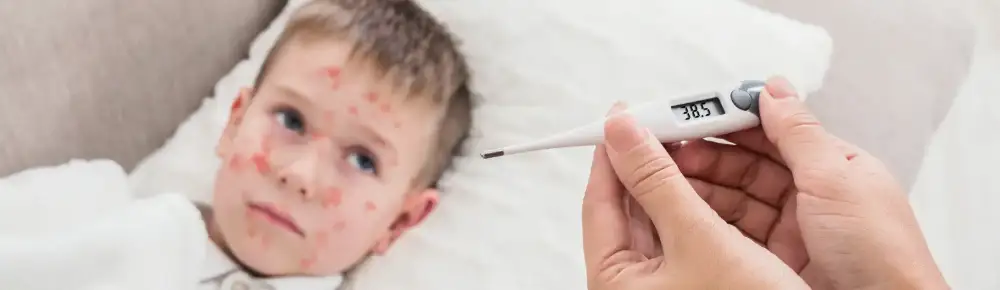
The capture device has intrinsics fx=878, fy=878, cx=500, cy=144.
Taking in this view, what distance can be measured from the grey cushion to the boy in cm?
10

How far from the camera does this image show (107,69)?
82 centimetres

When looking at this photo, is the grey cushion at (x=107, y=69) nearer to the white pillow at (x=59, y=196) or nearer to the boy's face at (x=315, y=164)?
the white pillow at (x=59, y=196)

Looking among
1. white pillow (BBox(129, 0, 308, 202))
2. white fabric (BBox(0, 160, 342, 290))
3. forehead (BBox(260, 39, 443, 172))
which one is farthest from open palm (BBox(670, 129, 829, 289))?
white pillow (BBox(129, 0, 308, 202))

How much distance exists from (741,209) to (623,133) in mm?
214

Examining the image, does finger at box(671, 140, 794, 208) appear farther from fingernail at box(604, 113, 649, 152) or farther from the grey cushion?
the grey cushion

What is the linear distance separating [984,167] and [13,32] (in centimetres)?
102

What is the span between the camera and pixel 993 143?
3.35ft

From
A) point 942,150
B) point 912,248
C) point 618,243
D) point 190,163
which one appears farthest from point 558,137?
point 942,150

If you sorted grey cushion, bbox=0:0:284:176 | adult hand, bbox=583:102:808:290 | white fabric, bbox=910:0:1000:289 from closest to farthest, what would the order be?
adult hand, bbox=583:102:808:290, grey cushion, bbox=0:0:284:176, white fabric, bbox=910:0:1000:289

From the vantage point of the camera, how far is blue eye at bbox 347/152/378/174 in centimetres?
79

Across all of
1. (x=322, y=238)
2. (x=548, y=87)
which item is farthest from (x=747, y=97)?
(x=322, y=238)

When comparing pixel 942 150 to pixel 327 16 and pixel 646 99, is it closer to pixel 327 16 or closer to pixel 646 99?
pixel 646 99

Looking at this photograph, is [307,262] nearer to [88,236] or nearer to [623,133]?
[88,236]

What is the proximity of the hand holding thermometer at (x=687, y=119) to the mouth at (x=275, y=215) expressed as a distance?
0.81ft
